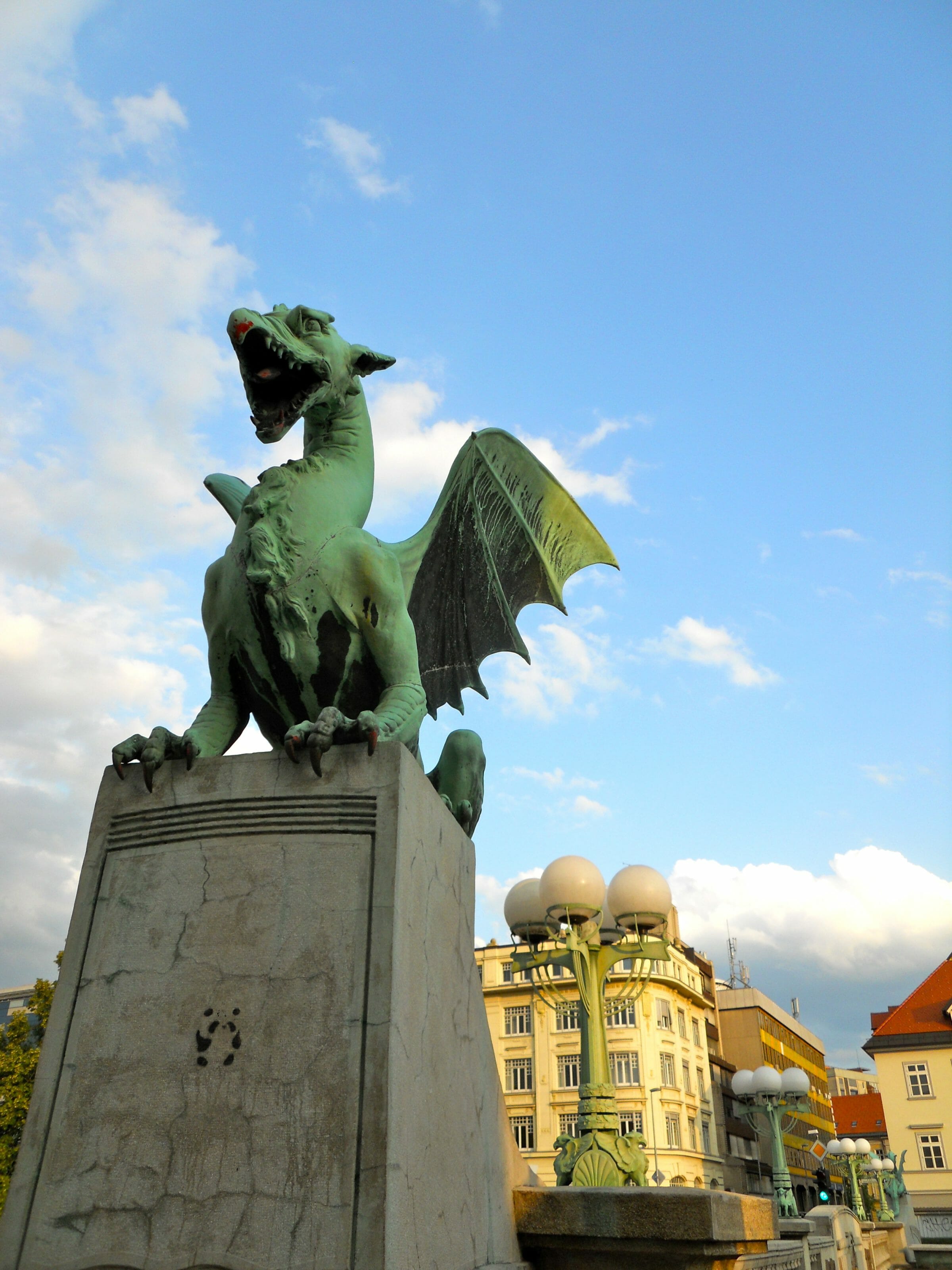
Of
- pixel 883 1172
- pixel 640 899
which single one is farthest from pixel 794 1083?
pixel 883 1172

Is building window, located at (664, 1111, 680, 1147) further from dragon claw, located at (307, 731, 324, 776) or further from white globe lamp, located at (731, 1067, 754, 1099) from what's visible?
dragon claw, located at (307, 731, 324, 776)

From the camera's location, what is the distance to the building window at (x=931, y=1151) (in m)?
37.1

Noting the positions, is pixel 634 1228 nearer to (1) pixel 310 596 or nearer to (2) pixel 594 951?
(1) pixel 310 596

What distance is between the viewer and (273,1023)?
8.21 ft

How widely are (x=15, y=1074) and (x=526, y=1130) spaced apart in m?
26.1

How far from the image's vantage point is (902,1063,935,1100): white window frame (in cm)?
3828

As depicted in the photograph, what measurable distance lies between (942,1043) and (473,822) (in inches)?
1683

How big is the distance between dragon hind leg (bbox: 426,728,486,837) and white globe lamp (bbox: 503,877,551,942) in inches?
188

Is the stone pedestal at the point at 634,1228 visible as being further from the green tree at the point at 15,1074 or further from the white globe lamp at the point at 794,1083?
the green tree at the point at 15,1074

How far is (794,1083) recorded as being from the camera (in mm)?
10672

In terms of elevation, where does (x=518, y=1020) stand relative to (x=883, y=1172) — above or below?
above

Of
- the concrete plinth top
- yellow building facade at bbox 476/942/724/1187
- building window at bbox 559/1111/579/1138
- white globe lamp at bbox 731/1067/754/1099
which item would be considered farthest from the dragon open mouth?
building window at bbox 559/1111/579/1138

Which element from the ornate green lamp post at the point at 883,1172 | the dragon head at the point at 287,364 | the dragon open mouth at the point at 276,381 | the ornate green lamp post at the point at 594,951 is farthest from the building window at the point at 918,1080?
the dragon open mouth at the point at 276,381

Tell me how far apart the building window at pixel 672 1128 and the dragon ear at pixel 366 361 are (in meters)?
42.5
